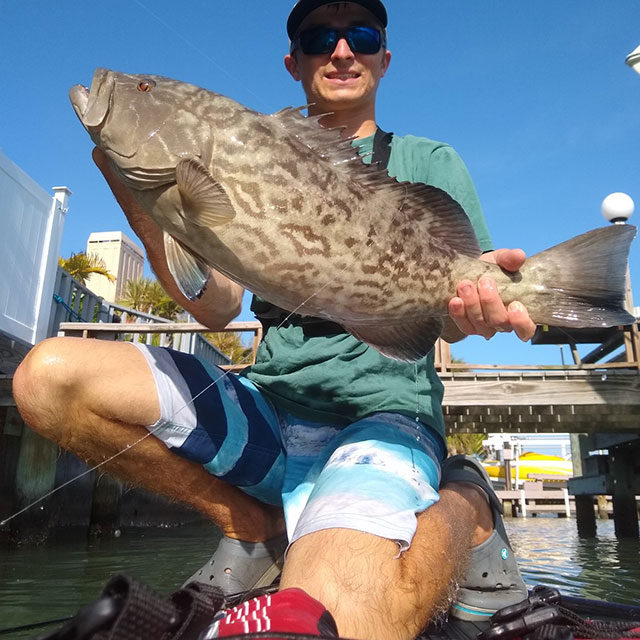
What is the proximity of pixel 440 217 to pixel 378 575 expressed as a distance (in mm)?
1377

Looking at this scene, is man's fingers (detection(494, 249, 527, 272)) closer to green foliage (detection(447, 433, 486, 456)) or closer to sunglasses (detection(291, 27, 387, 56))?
sunglasses (detection(291, 27, 387, 56))

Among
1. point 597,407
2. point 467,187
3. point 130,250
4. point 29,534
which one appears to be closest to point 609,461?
point 597,407

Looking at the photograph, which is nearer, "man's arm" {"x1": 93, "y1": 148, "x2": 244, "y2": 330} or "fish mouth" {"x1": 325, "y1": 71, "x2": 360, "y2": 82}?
"man's arm" {"x1": 93, "y1": 148, "x2": 244, "y2": 330}

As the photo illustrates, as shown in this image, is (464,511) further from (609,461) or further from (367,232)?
(609,461)

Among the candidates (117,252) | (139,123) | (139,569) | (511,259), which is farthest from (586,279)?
(117,252)

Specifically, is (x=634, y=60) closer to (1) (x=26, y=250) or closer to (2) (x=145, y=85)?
(2) (x=145, y=85)

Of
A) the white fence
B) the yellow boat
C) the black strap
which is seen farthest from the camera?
the yellow boat

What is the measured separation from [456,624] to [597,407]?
7.54 metres

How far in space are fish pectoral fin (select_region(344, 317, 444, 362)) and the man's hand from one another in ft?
0.42

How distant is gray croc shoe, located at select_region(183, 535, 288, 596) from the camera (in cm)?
259

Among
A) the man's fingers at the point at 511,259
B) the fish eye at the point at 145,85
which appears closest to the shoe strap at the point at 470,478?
the man's fingers at the point at 511,259

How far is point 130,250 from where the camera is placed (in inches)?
1578

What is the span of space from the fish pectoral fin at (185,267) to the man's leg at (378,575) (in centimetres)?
94

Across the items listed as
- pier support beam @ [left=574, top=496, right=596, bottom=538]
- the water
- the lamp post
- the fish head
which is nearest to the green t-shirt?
the fish head
